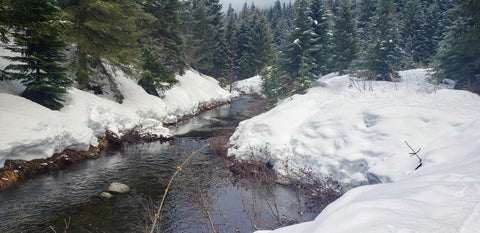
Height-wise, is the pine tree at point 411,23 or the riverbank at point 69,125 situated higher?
the pine tree at point 411,23

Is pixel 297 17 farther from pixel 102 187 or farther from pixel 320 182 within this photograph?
pixel 102 187

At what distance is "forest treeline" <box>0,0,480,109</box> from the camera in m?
10.4

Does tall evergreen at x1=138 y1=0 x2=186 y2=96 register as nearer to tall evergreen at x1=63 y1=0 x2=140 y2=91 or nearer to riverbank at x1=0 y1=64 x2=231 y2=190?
riverbank at x1=0 y1=64 x2=231 y2=190

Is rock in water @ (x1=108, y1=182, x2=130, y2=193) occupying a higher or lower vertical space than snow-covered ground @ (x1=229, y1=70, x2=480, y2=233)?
lower

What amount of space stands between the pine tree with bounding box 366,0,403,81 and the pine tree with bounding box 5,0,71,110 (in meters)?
22.5

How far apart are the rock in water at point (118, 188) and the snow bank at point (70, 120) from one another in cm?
333

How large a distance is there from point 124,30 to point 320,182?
15.8 m

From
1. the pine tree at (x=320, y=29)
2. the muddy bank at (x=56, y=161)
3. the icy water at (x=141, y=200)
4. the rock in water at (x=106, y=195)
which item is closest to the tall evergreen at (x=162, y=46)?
the muddy bank at (x=56, y=161)

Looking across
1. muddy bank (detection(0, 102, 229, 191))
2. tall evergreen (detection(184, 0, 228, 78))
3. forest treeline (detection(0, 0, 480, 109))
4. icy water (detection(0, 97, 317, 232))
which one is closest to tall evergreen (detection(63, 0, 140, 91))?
forest treeline (detection(0, 0, 480, 109))

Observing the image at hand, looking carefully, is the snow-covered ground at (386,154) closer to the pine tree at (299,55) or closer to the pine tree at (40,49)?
the pine tree at (299,55)

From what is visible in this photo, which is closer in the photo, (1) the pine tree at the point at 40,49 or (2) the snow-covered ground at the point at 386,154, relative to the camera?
(2) the snow-covered ground at the point at 386,154

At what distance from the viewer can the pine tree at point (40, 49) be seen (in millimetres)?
9555

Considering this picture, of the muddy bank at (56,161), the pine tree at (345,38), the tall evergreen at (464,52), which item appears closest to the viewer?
the muddy bank at (56,161)

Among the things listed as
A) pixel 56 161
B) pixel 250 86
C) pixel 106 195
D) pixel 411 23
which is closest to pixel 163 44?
pixel 56 161
